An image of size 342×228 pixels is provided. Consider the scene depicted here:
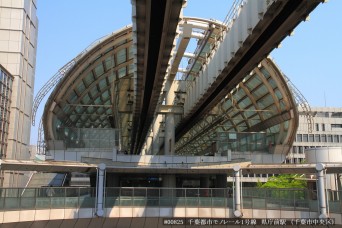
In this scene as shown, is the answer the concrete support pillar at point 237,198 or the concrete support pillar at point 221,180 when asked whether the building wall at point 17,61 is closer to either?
the concrete support pillar at point 221,180

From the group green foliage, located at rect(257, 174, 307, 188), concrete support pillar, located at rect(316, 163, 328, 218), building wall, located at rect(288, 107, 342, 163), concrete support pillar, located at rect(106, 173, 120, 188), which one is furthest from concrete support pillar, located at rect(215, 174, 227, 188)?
building wall, located at rect(288, 107, 342, 163)

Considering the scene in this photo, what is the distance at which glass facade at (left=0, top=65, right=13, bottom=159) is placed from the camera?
41.8 metres

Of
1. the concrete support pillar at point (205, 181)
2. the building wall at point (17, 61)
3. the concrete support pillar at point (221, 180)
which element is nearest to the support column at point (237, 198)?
the concrete support pillar at point (221, 180)

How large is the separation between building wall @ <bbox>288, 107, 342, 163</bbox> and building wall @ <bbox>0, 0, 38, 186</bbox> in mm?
69921

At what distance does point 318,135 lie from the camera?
102938mm

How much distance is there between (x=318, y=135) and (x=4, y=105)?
8118cm

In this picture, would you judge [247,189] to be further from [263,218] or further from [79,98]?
[79,98]

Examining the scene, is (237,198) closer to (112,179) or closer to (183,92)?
(183,92)

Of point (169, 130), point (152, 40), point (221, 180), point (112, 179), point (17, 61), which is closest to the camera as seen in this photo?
point (152, 40)

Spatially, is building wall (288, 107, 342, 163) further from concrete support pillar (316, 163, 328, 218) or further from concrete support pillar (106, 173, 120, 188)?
concrete support pillar (316, 163, 328, 218)

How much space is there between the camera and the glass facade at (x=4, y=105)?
137 feet

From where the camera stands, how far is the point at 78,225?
29.8 metres

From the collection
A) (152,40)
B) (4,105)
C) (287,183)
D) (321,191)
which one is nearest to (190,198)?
(321,191)

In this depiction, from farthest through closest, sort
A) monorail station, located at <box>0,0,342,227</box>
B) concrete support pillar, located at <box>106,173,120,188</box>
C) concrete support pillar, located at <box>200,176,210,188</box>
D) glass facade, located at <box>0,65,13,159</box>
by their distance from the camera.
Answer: concrete support pillar, located at <box>200,176,210,188</box>, concrete support pillar, located at <box>106,173,120,188</box>, glass facade, located at <box>0,65,13,159</box>, monorail station, located at <box>0,0,342,227</box>
